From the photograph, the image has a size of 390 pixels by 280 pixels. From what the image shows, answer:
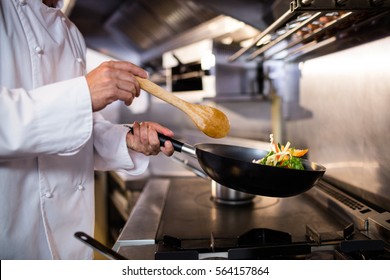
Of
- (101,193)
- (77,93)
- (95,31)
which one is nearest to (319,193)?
(77,93)

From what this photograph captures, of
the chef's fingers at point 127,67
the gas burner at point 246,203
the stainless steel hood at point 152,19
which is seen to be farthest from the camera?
the stainless steel hood at point 152,19

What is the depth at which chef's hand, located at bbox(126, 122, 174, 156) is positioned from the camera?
2.75 ft

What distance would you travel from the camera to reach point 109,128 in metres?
0.98

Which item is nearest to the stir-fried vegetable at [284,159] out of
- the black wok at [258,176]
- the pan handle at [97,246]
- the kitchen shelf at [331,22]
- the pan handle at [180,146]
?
the black wok at [258,176]

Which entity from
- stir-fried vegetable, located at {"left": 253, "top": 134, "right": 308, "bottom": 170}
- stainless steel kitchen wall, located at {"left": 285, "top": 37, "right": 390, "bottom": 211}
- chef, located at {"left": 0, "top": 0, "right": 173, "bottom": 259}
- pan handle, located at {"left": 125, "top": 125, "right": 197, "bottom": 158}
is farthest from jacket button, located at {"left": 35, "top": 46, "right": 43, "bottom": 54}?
stainless steel kitchen wall, located at {"left": 285, "top": 37, "right": 390, "bottom": 211}

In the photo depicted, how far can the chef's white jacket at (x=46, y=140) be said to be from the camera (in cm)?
64

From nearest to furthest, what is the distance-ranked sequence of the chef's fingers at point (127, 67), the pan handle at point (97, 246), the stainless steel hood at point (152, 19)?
the pan handle at point (97, 246)
the chef's fingers at point (127, 67)
the stainless steel hood at point (152, 19)

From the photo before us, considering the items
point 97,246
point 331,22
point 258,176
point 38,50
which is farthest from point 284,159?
point 38,50

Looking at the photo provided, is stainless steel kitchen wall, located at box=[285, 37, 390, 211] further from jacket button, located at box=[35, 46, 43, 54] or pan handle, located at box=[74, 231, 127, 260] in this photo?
jacket button, located at box=[35, 46, 43, 54]

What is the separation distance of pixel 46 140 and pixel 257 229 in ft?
1.49

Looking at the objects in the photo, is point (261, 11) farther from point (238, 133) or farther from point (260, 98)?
point (238, 133)

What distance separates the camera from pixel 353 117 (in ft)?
3.34

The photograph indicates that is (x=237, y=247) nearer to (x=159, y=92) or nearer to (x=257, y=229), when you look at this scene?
(x=257, y=229)

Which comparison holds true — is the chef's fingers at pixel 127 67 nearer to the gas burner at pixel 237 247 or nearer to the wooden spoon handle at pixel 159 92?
the wooden spoon handle at pixel 159 92
